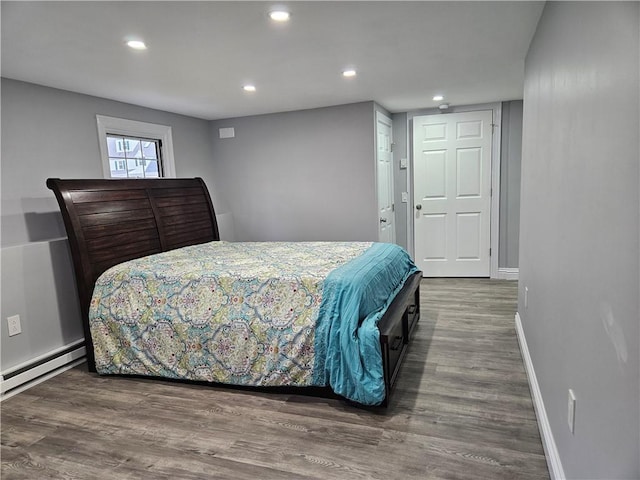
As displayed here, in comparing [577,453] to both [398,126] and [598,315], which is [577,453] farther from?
[398,126]

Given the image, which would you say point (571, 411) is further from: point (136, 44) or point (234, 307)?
point (136, 44)

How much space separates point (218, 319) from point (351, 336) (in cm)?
90

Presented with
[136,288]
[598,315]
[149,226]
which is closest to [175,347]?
[136,288]

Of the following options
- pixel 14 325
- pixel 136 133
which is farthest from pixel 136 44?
pixel 14 325

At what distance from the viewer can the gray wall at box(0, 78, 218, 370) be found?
9.42 ft

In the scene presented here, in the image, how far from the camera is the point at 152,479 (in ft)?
6.15

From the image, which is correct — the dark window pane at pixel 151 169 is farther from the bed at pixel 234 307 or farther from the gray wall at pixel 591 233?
the gray wall at pixel 591 233

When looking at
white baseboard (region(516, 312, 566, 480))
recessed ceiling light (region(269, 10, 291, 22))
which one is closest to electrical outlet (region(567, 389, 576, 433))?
white baseboard (region(516, 312, 566, 480))

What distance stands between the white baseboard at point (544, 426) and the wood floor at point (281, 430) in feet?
0.19

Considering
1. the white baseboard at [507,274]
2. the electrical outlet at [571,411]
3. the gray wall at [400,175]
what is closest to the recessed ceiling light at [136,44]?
the electrical outlet at [571,411]

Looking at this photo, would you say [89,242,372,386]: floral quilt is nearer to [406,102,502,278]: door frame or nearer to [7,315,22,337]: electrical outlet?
[7,315,22,337]: electrical outlet

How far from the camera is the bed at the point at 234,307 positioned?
2406 millimetres

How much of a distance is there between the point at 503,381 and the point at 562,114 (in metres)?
1.72

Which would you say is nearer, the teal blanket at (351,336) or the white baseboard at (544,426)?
the white baseboard at (544,426)
